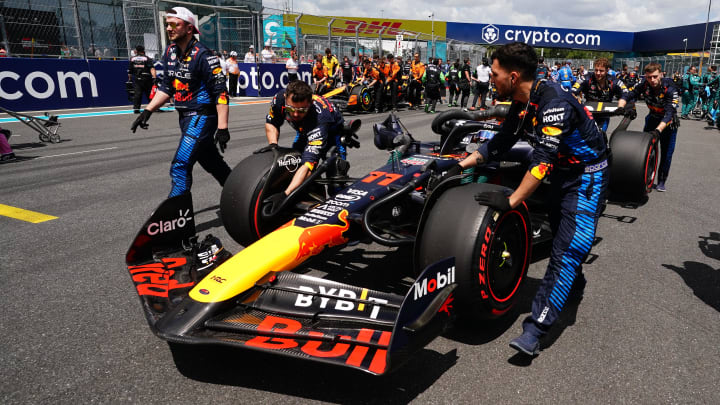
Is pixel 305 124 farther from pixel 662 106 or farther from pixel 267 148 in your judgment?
pixel 662 106

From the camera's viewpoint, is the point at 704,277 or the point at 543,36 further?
the point at 543,36

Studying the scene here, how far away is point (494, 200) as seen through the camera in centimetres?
270

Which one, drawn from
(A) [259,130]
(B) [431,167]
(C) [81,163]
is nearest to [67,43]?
(A) [259,130]

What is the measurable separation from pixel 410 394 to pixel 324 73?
613 inches

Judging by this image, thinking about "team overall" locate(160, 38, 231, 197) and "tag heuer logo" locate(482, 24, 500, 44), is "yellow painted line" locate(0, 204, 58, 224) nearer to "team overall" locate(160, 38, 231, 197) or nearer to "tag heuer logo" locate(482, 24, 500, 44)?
"team overall" locate(160, 38, 231, 197)

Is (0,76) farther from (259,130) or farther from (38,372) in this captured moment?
(38,372)

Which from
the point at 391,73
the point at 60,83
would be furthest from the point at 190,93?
the point at 391,73

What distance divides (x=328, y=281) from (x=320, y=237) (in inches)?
14.2

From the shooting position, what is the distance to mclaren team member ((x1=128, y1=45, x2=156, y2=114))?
14.2 m

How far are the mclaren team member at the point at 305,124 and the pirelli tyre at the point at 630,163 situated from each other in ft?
11.8

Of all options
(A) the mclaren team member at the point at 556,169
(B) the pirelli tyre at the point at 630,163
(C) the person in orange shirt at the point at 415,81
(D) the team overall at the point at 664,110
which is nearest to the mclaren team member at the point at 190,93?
(A) the mclaren team member at the point at 556,169

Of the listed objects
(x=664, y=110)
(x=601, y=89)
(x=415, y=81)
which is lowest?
(x=664, y=110)

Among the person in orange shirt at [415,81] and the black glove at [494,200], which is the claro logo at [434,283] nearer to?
the black glove at [494,200]

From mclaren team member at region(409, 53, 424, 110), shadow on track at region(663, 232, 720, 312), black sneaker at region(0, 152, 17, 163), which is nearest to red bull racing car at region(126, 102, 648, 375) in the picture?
shadow on track at region(663, 232, 720, 312)
